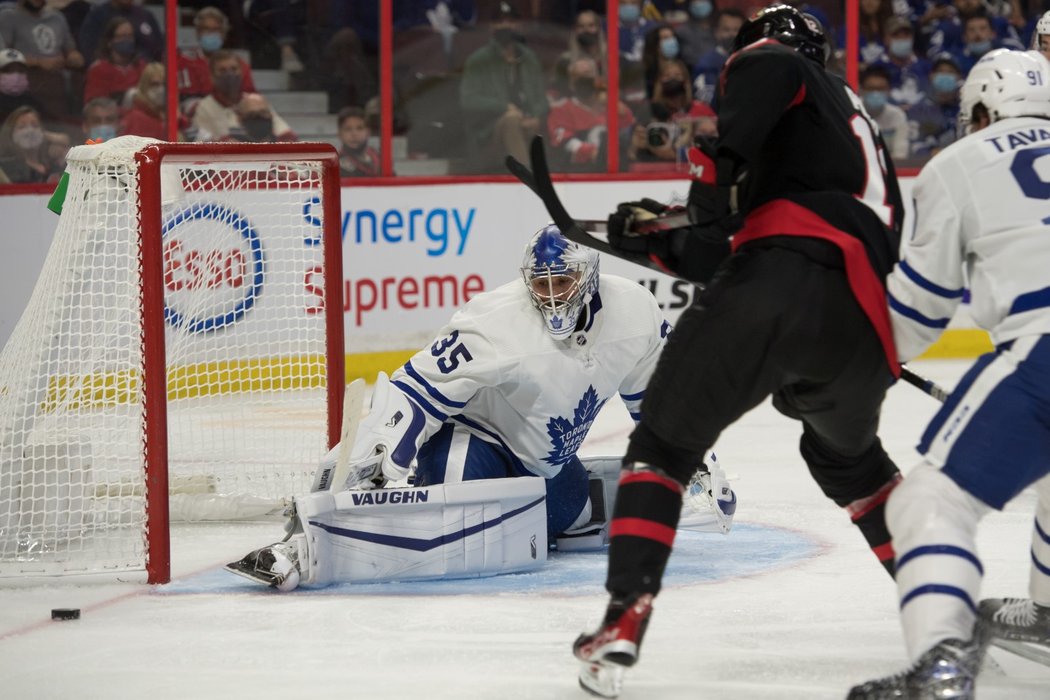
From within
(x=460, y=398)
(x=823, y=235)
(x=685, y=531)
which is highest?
(x=823, y=235)

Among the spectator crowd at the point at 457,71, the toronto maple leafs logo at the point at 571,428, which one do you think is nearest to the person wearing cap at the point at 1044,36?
the spectator crowd at the point at 457,71

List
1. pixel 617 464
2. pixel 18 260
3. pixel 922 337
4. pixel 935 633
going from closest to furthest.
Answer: pixel 935 633, pixel 922 337, pixel 617 464, pixel 18 260

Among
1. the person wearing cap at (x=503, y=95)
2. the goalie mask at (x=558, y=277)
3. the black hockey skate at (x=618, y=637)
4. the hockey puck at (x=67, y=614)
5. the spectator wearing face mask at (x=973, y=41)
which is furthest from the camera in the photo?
the spectator wearing face mask at (x=973, y=41)

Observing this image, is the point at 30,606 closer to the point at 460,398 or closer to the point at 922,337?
the point at 460,398

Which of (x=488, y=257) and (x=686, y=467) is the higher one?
(x=686, y=467)

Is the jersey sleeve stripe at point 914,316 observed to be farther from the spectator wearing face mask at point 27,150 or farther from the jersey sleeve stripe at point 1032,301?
the spectator wearing face mask at point 27,150

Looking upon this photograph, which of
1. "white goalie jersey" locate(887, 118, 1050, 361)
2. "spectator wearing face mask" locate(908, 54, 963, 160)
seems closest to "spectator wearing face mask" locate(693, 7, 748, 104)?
"spectator wearing face mask" locate(908, 54, 963, 160)

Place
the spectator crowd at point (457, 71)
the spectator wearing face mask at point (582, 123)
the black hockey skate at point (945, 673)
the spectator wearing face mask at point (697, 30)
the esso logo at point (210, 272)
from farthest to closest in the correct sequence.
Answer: the spectator wearing face mask at point (697, 30) → the spectator wearing face mask at point (582, 123) → the spectator crowd at point (457, 71) → the esso logo at point (210, 272) → the black hockey skate at point (945, 673)

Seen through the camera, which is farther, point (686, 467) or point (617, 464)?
point (617, 464)

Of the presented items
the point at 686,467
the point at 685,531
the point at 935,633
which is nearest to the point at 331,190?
the point at 685,531

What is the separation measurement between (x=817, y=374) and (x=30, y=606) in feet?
5.58

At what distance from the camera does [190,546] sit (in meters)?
3.76

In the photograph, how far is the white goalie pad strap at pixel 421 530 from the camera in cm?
324

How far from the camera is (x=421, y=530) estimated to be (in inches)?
130
